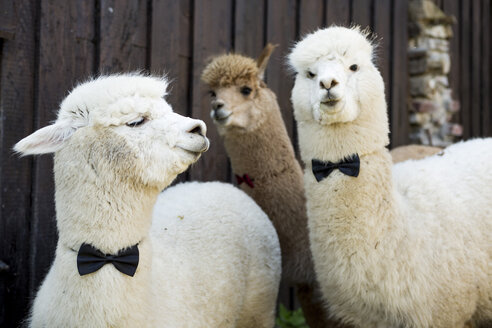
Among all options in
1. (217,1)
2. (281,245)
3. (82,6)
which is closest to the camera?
(82,6)

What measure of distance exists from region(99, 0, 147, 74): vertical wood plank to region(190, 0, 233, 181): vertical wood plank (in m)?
0.56

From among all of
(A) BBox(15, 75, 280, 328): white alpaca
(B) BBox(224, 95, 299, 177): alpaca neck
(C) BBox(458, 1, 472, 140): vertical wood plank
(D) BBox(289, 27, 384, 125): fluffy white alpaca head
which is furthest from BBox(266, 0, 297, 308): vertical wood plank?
(C) BBox(458, 1, 472, 140): vertical wood plank

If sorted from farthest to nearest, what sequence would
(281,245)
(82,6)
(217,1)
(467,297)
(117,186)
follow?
(217,1) → (281,245) → (82,6) → (467,297) → (117,186)

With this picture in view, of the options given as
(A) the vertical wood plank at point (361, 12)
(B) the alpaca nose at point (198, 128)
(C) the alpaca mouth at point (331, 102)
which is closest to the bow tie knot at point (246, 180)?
(C) the alpaca mouth at point (331, 102)

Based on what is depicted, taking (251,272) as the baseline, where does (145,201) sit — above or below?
above

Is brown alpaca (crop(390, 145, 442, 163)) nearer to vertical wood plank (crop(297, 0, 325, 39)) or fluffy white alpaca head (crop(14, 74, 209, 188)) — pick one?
vertical wood plank (crop(297, 0, 325, 39))

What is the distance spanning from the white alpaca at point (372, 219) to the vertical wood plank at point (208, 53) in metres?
1.52

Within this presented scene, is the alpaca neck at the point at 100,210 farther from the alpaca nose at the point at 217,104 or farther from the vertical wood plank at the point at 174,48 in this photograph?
the vertical wood plank at the point at 174,48

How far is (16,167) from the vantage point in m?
3.47

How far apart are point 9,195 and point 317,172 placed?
1.90m

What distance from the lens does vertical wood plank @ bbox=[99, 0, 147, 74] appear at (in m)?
4.00

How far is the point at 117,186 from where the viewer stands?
2441 mm

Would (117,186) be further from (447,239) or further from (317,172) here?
(447,239)

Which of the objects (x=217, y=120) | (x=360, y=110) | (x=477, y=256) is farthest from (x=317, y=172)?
(x=217, y=120)
